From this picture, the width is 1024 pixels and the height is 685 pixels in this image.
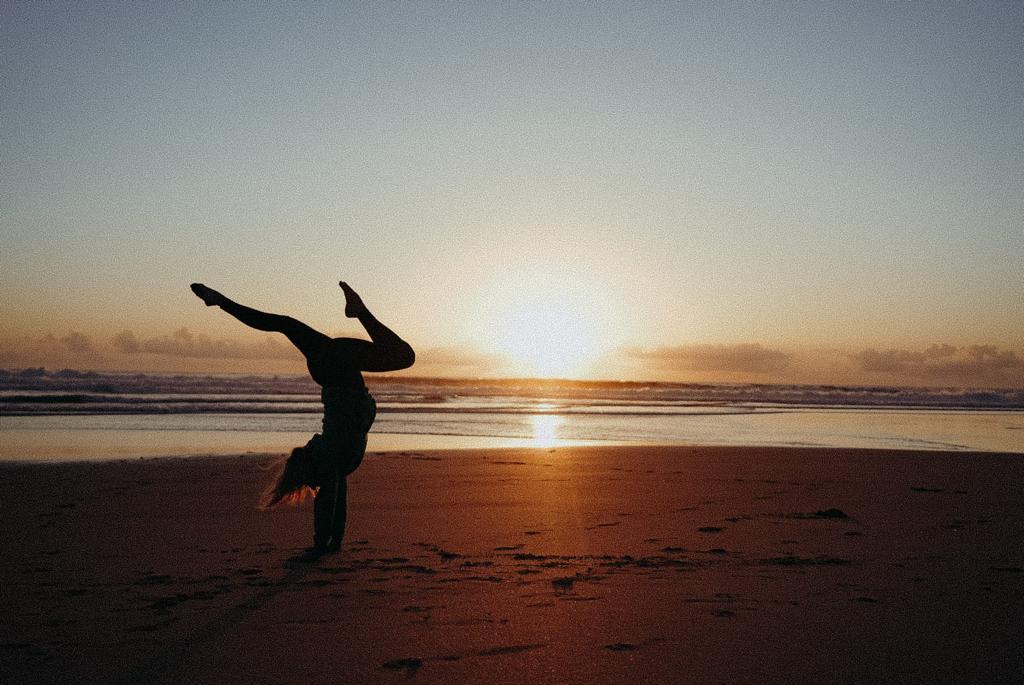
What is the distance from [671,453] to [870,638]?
1059 centimetres

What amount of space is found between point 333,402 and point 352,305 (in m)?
0.78

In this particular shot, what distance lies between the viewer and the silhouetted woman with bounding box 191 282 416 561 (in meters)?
5.54

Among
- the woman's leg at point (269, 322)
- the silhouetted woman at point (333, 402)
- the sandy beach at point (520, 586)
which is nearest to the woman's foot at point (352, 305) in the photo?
the silhouetted woman at point (333, 402)

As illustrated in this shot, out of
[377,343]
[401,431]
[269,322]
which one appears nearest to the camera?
[269,322]

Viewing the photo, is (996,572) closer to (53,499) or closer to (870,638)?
(870,638)

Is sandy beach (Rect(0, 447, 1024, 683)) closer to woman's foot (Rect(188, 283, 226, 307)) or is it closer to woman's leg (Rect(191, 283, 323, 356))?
woman's leg (Rect(191, 283, 323, 356))

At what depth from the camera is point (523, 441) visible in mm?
17969

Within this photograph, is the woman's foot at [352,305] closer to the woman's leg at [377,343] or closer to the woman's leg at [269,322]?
the woman's leg at [377,343]

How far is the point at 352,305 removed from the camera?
548 cm

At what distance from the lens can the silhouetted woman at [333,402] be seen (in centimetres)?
554

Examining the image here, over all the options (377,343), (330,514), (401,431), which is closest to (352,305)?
(377,343)

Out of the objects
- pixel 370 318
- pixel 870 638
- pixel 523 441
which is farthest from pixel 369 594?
pixel 523 441

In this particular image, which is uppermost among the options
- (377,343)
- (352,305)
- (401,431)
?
(352,305)

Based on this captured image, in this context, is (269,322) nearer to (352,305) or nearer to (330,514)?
(352,305)
